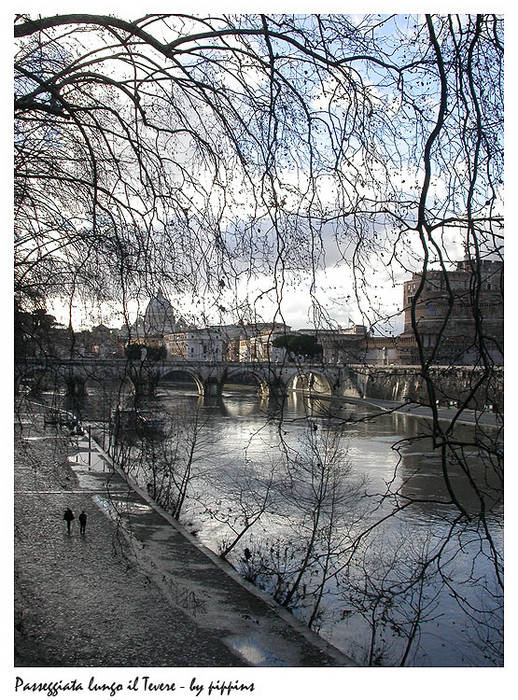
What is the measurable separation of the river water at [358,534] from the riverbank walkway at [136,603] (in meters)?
0.54

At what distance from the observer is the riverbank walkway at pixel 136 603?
20.0 feet

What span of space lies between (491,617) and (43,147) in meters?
6.82

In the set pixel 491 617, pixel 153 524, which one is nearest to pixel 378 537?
pixel 491 617

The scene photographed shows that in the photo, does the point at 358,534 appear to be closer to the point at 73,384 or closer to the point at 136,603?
the point at 136,603

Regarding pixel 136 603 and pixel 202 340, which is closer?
pixel 202 340

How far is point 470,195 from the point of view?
1.75m

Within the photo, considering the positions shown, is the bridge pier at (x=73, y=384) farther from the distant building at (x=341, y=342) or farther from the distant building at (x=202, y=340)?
the distant building at (x=341, y=342)

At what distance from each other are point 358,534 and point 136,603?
2.90m

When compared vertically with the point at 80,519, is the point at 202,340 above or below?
above

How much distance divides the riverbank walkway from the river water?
21.2 inches

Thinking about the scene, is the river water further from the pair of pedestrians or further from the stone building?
the pair of pedestrians

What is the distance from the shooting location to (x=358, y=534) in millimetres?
7121

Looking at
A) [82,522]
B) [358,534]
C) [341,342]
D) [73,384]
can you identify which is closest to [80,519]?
[82,522]

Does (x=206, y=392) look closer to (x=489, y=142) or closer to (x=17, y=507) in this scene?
(x=17, y=507)
